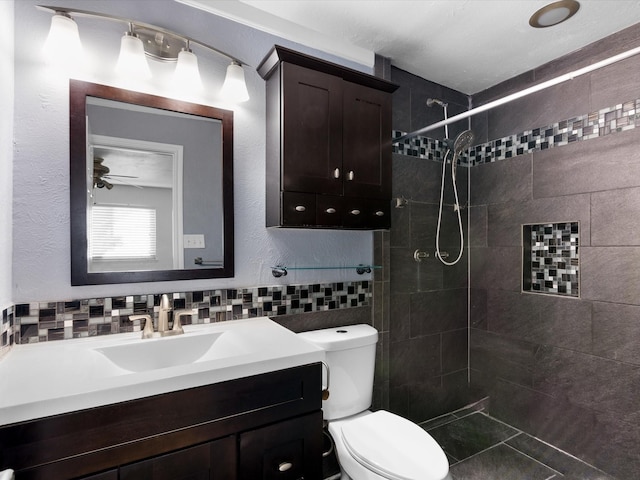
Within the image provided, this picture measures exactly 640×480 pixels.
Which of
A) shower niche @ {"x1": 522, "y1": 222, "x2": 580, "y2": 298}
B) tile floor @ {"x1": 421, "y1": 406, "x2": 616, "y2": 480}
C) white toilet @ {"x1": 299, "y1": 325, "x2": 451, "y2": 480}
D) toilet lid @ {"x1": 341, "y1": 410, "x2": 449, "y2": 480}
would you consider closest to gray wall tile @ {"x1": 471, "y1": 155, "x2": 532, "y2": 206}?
shower niche @ {"x1": 522, "y1": 222, "x2": 580, "y2": 298}

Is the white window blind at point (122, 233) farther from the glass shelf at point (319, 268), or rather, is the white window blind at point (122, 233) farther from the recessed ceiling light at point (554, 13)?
the recessed ceiling light at point (554, 13)

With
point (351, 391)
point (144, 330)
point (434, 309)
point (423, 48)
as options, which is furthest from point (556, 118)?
point (144, 330)

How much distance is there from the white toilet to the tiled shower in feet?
1.65

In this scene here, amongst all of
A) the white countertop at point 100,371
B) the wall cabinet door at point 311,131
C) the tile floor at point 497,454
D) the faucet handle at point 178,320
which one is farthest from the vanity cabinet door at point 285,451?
the tile floor at point 497,454

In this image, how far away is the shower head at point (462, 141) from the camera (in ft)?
7.01

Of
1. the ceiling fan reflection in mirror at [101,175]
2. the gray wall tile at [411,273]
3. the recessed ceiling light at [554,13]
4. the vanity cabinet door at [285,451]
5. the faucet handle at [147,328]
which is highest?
the recessed ceiling light at [554,13]

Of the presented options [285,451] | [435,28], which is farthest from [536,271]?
[285,451]

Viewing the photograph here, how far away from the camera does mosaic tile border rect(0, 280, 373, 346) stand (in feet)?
4.05

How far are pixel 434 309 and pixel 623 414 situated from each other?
3.50 feet

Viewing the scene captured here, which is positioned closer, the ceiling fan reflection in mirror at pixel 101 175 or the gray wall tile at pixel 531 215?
the ceiling fan reflection in mirror at pixel 101 175

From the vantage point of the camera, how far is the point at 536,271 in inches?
86.7

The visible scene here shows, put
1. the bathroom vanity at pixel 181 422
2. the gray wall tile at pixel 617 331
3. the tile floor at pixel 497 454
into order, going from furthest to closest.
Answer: the tile floor at pixel 497 454
the gray wall tile at pixel 617 331
the bathroom vanity at pixel 181 422

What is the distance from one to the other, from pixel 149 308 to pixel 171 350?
212 mm

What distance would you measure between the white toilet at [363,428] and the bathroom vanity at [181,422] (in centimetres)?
23
